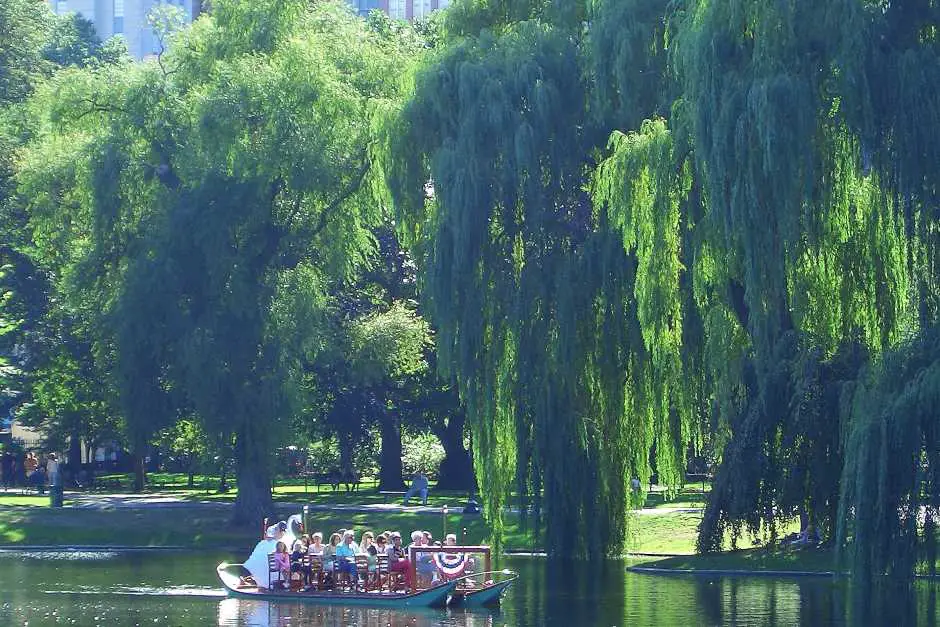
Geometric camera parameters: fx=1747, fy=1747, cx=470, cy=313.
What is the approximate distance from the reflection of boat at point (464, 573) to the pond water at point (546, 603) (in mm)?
397

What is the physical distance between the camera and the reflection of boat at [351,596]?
31.0 metres

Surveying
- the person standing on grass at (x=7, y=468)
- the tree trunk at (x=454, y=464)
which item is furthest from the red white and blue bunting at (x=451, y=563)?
the person standing on grass at (x=7, y=468)

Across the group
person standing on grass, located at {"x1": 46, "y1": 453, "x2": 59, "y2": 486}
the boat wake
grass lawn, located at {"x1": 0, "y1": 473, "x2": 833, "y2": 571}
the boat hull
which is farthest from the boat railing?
person standing on grass, located at {"x1": 46, "y1": 453, "x2": 59, "y2": 486}

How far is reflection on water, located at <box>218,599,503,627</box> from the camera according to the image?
28016 mm

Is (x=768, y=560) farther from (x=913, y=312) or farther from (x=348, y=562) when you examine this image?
(x=913, y=312)

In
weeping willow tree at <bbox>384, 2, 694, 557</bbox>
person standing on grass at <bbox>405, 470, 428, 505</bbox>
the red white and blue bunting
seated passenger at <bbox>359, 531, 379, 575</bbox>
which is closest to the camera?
the red white and blue bunting

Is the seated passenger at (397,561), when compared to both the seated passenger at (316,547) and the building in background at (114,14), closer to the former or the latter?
the seated passenger at (316,547)

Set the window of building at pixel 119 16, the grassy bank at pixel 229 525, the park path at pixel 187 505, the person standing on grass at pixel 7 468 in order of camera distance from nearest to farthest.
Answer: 1. the grassy bank at pixel 229 525
2. the park path at pixel 187 505
3. the person standing on grass at pixel 7 468
4. the window of building at pixel 119 16

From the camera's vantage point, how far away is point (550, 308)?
3484 centimetres

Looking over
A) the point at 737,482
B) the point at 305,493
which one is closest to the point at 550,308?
the point at 737,482

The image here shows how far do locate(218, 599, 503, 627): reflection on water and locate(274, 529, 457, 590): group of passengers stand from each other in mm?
1044

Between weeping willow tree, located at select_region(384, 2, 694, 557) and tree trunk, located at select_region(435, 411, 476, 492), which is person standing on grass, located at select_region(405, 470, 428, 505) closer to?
tree trunk, located at select_region(435, 411, 476, 492)

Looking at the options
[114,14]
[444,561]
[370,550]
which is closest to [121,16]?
[114,14]

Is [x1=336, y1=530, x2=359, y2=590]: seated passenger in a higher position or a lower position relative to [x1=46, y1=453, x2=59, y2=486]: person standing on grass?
lower
